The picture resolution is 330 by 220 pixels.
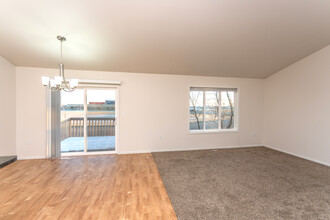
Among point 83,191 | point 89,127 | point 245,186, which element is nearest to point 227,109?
point 245,186

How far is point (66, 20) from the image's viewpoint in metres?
2.31

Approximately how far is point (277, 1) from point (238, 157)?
3360mm

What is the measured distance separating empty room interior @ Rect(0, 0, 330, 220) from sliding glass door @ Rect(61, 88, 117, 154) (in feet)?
0.09

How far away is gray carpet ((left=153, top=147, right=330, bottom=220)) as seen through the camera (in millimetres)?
1888

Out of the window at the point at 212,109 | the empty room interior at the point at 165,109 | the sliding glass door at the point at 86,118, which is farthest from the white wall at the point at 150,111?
the sliding glass door at the point at 86,118

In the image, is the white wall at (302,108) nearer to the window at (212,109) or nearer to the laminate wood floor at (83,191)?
the window at (212,109)

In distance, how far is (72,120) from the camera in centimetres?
406

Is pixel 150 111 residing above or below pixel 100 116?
above

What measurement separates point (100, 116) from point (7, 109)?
6.39 feet

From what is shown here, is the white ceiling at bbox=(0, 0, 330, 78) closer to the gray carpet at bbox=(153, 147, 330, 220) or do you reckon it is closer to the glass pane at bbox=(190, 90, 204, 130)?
the glass pane at bbox=(190, 90, 204, 130)

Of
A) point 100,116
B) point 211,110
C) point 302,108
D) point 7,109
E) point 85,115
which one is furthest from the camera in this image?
point 211,110

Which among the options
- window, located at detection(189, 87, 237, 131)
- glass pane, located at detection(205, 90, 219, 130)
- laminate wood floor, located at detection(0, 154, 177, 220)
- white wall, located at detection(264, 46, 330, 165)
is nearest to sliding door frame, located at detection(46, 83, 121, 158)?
laminate wood floor, located at detection(0, 154, 177, 220)

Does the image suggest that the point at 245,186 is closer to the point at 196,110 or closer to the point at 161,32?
the point at 196,110

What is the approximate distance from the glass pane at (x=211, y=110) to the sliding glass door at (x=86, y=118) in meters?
2.89
